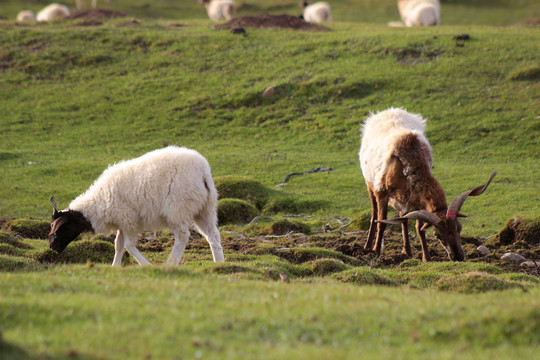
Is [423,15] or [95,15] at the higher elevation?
[423,15]

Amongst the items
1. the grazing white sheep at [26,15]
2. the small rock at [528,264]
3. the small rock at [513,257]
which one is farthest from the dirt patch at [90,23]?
the small rock at [528,264]

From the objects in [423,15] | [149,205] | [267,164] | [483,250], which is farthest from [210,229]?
[423,15]

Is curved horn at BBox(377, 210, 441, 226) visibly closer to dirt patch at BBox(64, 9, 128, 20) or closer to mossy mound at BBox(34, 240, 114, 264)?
mossy mound at BBox(34, 240, 114, 264)

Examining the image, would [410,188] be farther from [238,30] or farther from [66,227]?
[238,30]

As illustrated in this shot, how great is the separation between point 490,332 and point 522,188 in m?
15.3

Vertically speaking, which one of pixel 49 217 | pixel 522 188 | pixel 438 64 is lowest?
pixel 49 217

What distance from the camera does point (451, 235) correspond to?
11414mm

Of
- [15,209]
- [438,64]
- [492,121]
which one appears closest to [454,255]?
[15,209]

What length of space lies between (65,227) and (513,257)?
967cm

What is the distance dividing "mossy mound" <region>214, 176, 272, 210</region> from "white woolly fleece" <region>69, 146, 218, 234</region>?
8007 millimetres

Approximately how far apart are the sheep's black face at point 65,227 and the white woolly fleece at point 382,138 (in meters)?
6.58

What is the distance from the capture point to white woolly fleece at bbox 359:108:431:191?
41.7 feet

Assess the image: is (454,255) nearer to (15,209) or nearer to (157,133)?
(15,209)

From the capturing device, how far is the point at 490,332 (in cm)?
565
